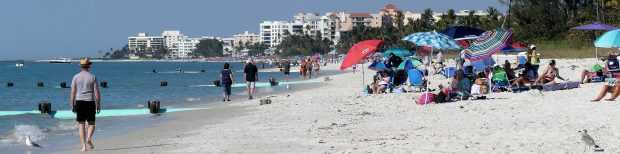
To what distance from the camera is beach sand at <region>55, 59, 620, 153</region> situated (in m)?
9.47

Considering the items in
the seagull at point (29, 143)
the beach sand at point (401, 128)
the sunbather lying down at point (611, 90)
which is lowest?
the seagull at point (29, 143)

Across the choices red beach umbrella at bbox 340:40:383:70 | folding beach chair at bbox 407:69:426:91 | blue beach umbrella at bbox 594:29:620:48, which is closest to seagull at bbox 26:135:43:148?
red beach umbrella at bbox 340:40:383:70

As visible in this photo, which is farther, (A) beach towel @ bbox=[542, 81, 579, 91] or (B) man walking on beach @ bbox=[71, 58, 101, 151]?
(A) beach towel @ bbox=[542, 81, 579, 91]

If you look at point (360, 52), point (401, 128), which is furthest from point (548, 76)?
point (401, 128)

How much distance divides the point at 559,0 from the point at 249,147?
225 ft

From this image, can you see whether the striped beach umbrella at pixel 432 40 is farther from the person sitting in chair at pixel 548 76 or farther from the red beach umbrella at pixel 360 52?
the person sitting in chair at pixel 548 76

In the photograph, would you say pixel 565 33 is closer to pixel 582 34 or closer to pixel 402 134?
pixel 582 34

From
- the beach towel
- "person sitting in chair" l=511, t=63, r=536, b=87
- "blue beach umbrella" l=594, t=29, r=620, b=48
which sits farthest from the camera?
"blue beach umbrella" l=594, t=29, r=620, b=48

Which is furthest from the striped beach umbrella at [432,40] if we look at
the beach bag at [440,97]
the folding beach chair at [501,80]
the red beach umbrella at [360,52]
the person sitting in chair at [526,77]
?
the person sitting in chair at [526,77]

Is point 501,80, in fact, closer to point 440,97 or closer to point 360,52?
point 440,97

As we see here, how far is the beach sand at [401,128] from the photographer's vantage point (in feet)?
31.1

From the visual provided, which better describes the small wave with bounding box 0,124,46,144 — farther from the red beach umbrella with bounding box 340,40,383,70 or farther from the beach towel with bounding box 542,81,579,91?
the beach towel with bounding box 542,81,579,91

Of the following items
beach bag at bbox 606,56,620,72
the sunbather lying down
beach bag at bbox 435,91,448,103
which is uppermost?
beach bag at bbox 606,56,620,72

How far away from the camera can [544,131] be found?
1017 cm
